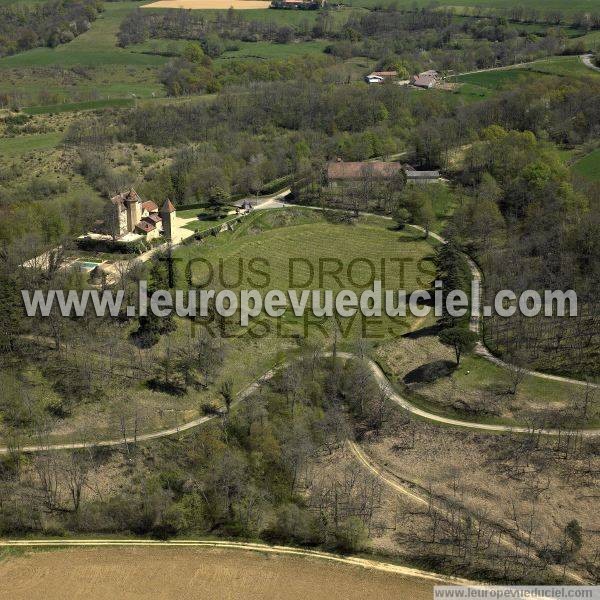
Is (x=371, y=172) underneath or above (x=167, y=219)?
above

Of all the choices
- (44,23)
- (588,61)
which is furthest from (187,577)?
(44,23)

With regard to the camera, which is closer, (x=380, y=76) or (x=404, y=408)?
(x=404, y=408)

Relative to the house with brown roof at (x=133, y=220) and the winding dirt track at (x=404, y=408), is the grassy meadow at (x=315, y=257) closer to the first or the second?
the house with brown roof at (x=133, y=220)

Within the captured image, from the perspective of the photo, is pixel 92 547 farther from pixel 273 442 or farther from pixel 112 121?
pixel 112 121

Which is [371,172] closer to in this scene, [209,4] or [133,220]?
[133,220]

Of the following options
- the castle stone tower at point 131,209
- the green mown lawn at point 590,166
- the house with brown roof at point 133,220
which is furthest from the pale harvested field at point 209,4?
the castle stone tower at point 131,209

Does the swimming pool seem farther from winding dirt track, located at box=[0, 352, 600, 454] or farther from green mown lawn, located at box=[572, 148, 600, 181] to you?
green mown lawn, located at box=[572, 148, 600, 181]

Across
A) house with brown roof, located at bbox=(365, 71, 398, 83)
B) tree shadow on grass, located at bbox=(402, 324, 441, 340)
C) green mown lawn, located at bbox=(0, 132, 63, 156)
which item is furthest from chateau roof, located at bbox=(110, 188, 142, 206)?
house with brown roof, located at bbox=(365, 71, 398, 83)

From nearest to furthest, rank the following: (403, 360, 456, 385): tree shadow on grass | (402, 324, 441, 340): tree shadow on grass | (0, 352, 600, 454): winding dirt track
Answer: (0, 352, 600, 454): winding dirt track < (403, 360, 456, 385): tree shadow on grass < (402, 324, 441, 340): tree shadow on grass
